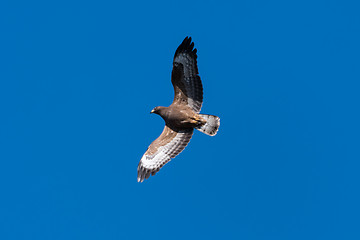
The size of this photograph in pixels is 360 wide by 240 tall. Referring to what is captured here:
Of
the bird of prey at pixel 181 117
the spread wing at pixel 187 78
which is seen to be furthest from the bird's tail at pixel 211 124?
the spread wing at pixel 187 78

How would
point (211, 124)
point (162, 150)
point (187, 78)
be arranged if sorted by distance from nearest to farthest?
point (187, 78) < point (211, 124) < point (162, 150)

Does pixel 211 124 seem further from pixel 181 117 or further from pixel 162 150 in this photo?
pixel 162 150

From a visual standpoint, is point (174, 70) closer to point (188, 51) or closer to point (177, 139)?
point (188, 51)

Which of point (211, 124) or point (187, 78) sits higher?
point (187, 78)

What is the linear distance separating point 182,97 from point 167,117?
593mm

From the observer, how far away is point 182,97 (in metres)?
13.6

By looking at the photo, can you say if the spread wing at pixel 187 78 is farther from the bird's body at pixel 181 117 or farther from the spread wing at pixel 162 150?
the spread wing at pixel 162 150

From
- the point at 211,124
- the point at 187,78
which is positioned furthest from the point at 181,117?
the point at 187,78

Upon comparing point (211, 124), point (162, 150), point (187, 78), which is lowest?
point (162, 150)

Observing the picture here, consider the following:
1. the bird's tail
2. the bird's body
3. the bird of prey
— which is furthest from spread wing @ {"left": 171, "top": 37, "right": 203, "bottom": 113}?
the bird's tail

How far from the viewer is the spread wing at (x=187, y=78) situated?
13.2 metres

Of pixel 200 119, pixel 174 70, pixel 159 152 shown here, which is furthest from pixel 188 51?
pixel 159 152

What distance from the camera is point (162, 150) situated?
13648mm

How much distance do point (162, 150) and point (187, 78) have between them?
5.92 feet
